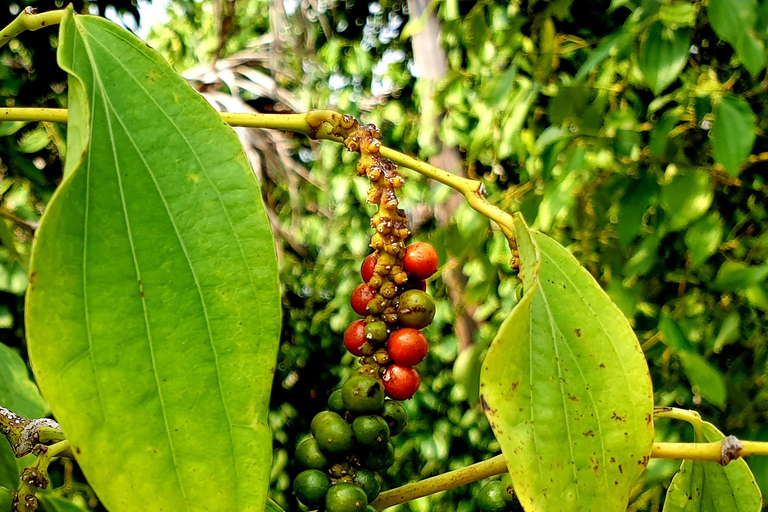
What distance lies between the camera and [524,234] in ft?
0.88

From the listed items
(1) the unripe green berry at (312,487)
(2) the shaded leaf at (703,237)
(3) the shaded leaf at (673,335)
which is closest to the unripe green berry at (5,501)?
(1) the unripe green berry at (312,487)

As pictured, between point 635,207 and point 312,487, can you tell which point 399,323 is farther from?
point 635,207

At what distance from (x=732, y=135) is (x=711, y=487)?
1.75 ft

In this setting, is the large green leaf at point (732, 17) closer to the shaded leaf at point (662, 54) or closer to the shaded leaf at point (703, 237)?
the shaded leaf at point (662, 54)

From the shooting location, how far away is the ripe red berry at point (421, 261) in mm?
341

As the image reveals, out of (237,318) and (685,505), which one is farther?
(685,505)

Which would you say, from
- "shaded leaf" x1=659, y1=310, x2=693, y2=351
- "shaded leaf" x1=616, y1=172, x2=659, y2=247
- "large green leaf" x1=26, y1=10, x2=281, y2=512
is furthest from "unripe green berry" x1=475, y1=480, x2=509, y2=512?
"shaded leaf" x1=616, y1=172, x2=659, y2=247

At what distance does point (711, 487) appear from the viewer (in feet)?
1.26

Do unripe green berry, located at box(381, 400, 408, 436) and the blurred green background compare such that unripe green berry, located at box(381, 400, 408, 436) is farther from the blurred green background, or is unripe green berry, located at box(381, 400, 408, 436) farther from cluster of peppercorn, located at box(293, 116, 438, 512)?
the blurred green background

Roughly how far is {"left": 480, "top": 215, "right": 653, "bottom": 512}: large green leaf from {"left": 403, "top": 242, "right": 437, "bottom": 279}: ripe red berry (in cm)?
6

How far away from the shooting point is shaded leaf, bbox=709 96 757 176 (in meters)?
0.79

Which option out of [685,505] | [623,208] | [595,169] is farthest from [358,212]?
[685,505]

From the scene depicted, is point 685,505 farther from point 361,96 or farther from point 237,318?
point 361,96

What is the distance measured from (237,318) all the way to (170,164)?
0.21ft
